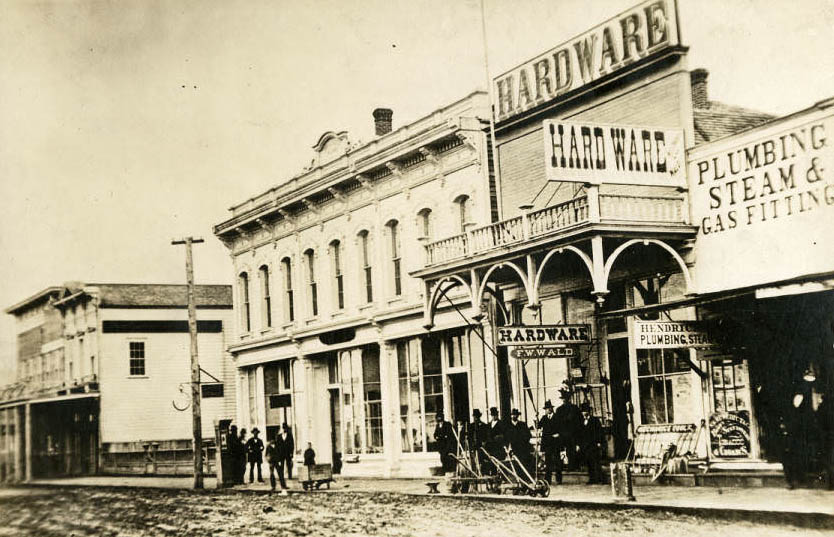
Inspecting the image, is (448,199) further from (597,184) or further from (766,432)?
(766,432)

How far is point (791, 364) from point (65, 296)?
39.6 m

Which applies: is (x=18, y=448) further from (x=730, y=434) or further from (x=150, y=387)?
(x=730, y=434)

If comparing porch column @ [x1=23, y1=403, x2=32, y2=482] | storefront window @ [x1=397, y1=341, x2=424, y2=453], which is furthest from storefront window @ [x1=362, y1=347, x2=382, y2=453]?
porch column @ [x1=23, y1=403, x2=32, y2=482]

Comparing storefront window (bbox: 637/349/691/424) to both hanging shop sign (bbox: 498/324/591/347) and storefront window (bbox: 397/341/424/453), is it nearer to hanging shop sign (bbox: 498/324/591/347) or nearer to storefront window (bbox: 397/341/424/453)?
hanging shop sign (bbox: 498/324/591/347)

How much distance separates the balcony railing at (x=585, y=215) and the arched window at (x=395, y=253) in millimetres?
6531

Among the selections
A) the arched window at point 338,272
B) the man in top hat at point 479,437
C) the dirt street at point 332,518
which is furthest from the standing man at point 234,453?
the man in top hat at point 479,437

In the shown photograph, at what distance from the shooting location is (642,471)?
61.2ft

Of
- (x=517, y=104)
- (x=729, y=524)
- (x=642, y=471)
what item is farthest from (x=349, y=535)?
(x=517, y=104)

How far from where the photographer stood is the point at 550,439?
61.9ft

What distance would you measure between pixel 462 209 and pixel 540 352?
6.91 meters

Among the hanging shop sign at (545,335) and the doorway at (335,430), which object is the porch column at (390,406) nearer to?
the doorway at (335,430)

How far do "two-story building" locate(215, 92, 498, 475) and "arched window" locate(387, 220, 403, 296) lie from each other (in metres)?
0.03

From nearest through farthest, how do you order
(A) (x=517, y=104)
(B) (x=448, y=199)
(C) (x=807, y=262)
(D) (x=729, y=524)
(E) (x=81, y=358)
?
(D) (x=729, y=524)
(C) (x=807, y=262)
(A) (x=517, y=104)
(B) (x=448, y=199)
(E) (x=81, y=358)

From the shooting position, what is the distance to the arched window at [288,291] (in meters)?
33.4
